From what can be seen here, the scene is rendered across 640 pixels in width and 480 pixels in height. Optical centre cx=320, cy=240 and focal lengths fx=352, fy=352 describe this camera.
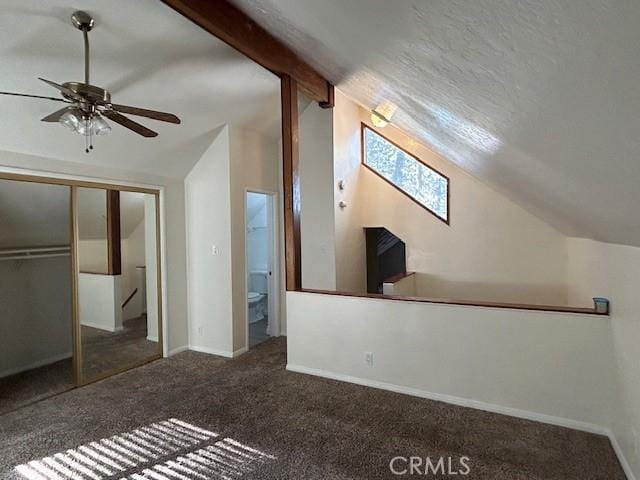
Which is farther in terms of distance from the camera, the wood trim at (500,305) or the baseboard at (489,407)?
the wood trim at (500,305)

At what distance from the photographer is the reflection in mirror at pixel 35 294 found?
3.08 meters

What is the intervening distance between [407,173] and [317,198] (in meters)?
1.43

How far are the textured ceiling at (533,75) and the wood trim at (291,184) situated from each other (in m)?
1.51

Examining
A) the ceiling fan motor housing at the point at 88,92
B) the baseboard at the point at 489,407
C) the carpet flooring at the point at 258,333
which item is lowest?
the baseboard at the point at 489,407

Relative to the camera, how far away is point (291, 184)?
11.3 feet

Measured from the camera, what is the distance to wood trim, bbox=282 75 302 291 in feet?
11.2

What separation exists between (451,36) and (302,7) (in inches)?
49.9

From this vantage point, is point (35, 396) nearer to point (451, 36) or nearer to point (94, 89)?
point (94, 89)

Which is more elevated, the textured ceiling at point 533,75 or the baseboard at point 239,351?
the textured ceiling at point 533,75

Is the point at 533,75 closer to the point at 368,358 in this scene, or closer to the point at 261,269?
the point at 368,358

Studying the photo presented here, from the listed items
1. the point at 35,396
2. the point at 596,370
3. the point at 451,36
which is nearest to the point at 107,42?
the point at 451,36

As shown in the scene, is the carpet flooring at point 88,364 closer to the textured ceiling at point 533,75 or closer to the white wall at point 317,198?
the white wall at point 317,198

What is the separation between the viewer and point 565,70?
672 millimetres

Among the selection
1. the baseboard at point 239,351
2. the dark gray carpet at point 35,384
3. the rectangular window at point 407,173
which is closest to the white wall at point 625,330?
the rectangular window at point 407,173
